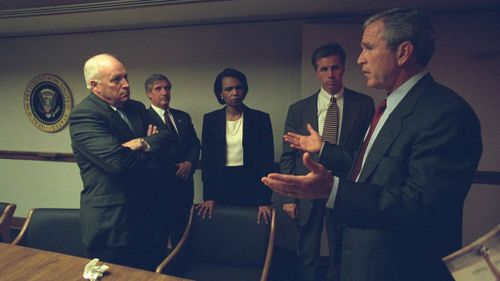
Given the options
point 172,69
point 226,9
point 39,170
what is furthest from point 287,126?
point 39,170

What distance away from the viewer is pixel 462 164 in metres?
0.99

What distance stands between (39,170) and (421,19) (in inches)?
183

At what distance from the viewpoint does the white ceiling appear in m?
2.72

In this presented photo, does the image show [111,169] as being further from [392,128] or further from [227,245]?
[392,128]

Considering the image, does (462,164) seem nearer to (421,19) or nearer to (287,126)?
(421,19)

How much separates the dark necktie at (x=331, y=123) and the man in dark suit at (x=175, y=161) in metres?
1.12

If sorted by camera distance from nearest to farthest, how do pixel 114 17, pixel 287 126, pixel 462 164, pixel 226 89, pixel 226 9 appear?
pixel 462 164, pixel 287 126, pixel 226 89, pixel 226 9, pixel 114 17

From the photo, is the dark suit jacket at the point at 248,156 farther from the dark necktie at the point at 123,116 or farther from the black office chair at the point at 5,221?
the black office chair at the point at 5,221

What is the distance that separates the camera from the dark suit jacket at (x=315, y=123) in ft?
7.00

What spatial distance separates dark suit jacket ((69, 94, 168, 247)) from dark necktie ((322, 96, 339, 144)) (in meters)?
1.10

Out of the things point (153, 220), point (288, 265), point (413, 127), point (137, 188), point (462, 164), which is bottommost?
point (288, 265)

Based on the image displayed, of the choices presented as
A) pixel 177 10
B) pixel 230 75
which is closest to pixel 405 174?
pixel 230 75

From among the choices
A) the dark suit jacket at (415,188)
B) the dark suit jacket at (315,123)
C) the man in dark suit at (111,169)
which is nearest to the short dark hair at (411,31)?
the dark suit jacket at (415,188)

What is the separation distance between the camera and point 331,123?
7.09ft
